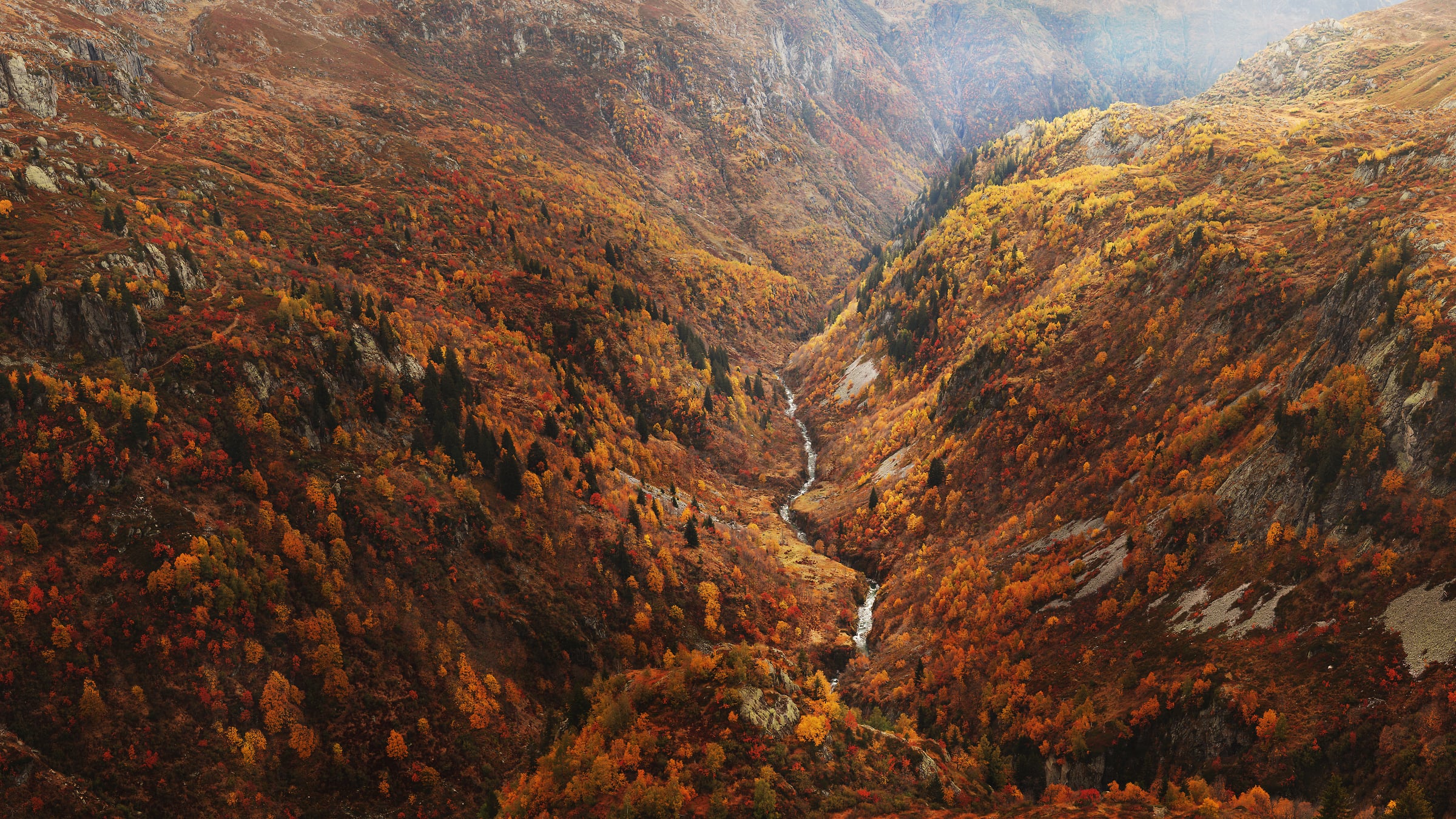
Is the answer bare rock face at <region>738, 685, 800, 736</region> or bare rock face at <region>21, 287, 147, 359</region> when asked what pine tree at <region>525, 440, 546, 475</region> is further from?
bare rock face at <region>738, 685, 800, 736</region>

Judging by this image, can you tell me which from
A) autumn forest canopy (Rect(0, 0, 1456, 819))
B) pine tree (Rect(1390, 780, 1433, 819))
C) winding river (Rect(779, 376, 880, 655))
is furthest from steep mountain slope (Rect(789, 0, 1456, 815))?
winding river (Rect(779, 376, 880, 655))

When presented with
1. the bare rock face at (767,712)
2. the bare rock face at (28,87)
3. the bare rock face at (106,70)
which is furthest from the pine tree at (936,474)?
the bare rock face at (106,70)

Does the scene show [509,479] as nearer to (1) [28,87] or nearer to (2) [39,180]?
(2) [39,180]

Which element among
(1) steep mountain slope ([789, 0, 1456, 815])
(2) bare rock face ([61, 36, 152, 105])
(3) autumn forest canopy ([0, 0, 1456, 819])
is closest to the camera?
(1) steep mountain slope ([789, 0, 1456, 815])

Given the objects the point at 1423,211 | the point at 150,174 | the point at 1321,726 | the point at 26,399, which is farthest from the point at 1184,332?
the point at 150,174

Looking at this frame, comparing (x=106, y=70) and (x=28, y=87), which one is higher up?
(x=106, y=70)

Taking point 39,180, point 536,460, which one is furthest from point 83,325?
point 536,460
